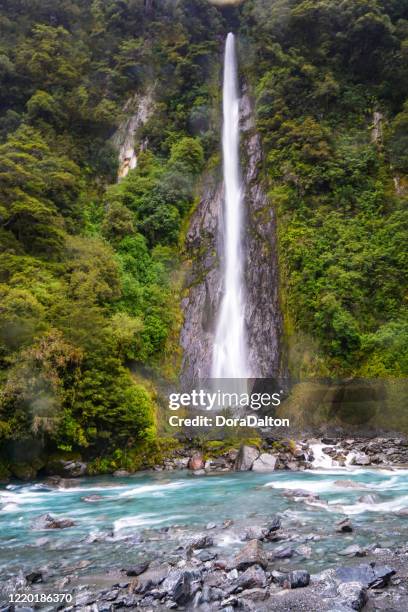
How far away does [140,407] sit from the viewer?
55.0ft

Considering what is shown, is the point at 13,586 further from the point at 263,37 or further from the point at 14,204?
the point at 263,37

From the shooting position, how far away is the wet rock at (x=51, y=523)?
9.86 m

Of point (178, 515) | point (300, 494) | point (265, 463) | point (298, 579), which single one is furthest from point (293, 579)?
point (265, 463)

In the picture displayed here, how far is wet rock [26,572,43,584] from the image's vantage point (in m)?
6.80

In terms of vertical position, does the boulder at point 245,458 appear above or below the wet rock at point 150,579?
above

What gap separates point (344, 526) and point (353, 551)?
1285 mm

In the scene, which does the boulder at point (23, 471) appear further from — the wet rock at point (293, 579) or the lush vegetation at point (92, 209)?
the wet rock at point (293, 579)

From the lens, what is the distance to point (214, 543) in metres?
8.27

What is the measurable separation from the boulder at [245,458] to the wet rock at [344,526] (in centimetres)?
705

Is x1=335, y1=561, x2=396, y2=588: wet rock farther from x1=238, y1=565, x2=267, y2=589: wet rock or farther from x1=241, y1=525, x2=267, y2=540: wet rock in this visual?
x1=241, y1=525, x2=267, y2=540: wet rock

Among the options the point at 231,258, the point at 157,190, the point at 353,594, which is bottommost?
the point at 353,594

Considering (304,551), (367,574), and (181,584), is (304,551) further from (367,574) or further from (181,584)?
(181,584)

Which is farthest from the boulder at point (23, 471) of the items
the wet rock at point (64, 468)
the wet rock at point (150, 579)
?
the wet rock at point (150, 579)

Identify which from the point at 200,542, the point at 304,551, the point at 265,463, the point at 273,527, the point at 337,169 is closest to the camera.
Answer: the point at 304,551
